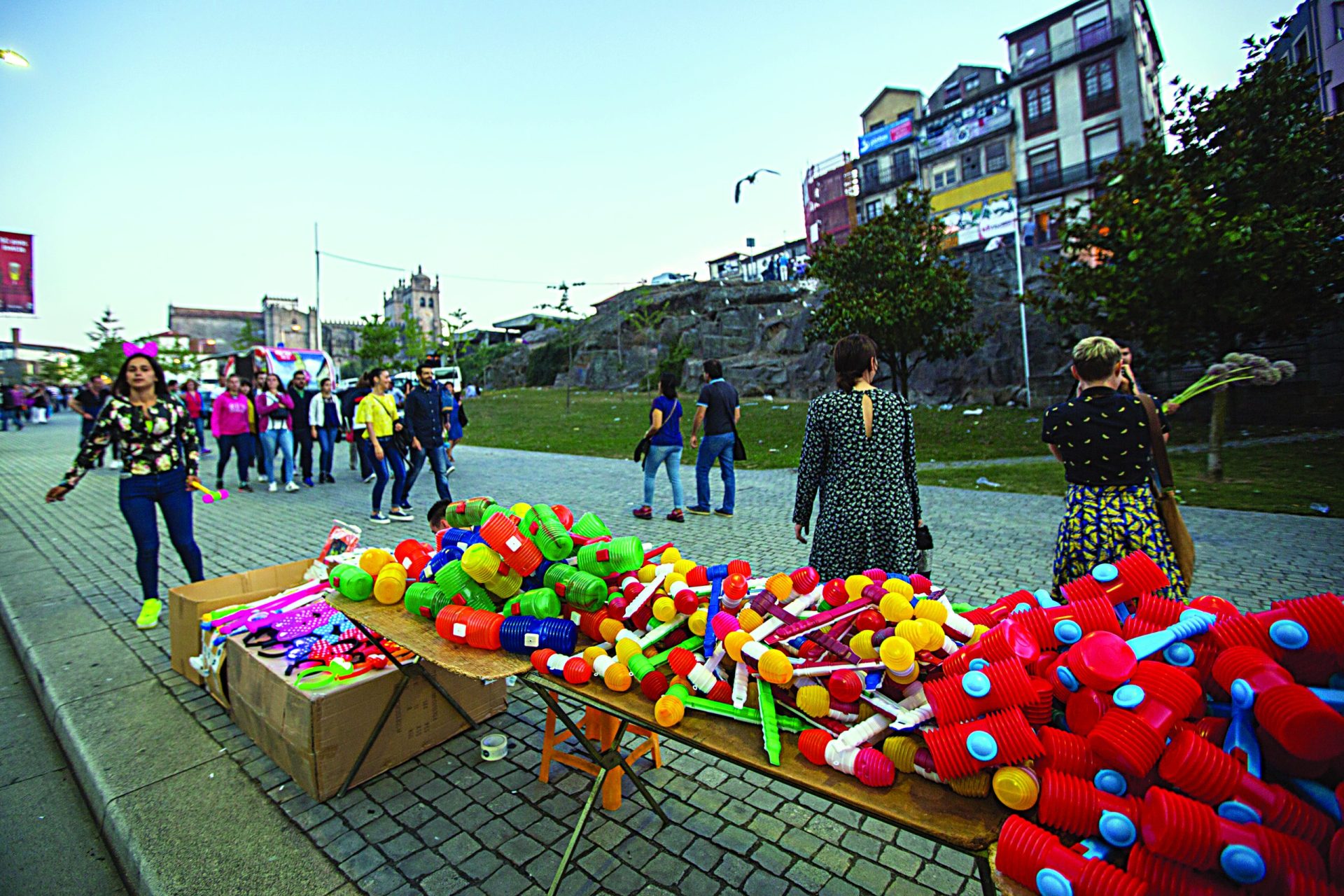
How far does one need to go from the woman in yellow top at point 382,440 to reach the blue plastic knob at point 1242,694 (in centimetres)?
838

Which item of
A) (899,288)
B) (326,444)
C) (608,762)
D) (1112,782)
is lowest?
(608,762)

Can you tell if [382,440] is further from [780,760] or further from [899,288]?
[899,288]

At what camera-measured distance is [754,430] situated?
62.4 feet

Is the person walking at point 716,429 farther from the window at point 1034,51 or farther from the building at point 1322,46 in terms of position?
the window at point 1034,51

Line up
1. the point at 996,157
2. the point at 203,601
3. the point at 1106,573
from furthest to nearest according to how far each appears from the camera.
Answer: the point at 996,157 → the point at 203,601 → the point at 1106,573

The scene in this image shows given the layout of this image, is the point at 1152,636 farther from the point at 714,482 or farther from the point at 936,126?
the point at 936,126

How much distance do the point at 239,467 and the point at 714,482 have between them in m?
7.94

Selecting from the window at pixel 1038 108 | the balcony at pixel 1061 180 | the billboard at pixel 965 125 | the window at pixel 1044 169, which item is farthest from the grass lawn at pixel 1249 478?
the billboard at pixel 965 125

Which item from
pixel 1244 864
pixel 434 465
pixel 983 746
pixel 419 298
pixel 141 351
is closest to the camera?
pixel 1244 864

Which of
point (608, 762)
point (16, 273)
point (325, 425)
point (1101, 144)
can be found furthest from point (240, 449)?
point (1101, 144)

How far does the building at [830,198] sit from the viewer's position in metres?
50.9

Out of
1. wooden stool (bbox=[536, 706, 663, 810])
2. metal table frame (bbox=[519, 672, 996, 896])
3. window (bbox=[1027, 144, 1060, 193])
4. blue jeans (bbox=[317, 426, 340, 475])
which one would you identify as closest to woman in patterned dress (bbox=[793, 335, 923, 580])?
wooden stool (bbox=[536, 706, 663, 810])

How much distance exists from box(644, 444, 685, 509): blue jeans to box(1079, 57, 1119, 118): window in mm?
40179

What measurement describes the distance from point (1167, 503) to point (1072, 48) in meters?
45.5
